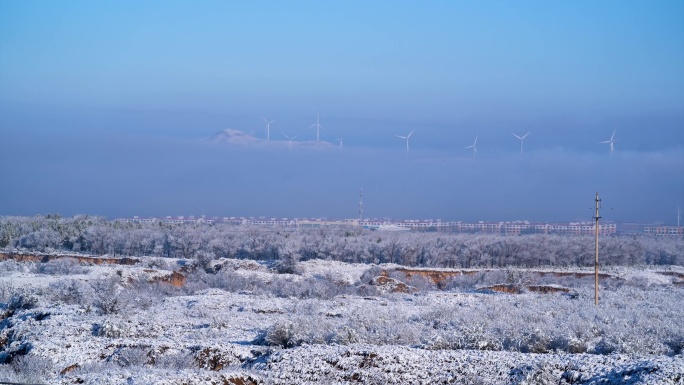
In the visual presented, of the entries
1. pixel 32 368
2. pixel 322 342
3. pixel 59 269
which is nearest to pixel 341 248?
pixel 59 269

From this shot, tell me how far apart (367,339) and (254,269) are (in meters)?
26.1

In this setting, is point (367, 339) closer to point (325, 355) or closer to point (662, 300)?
point (325, 355)

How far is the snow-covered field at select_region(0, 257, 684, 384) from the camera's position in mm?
12992

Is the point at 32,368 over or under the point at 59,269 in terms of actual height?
over

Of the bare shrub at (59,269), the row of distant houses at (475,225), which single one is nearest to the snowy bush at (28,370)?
the bare shrub at (59,269)

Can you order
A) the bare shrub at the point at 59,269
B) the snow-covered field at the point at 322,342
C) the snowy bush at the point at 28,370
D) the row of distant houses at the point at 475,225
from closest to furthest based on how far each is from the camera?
the snowy bush at the point at 28,370 < the snow-covered field at the point at 322,342 < the bare shrub at the point at 59,269 < the row of distant houses at the point at 475,225

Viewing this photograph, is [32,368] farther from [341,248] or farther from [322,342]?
[341,248]

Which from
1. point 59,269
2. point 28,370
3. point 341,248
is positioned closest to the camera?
point 28,370

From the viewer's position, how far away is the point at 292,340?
617 inches

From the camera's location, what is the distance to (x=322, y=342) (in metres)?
15.7

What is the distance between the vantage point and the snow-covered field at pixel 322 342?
12992mm

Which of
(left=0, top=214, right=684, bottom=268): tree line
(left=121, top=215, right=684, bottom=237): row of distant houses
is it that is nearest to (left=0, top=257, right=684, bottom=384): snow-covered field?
(left=0, top=214, right=684, bottom=268): tree line

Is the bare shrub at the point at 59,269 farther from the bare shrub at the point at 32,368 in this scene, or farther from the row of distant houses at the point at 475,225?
the row of distant houses at the point at 475,225

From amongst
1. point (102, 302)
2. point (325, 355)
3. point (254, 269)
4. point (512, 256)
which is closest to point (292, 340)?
point (325, 355)
